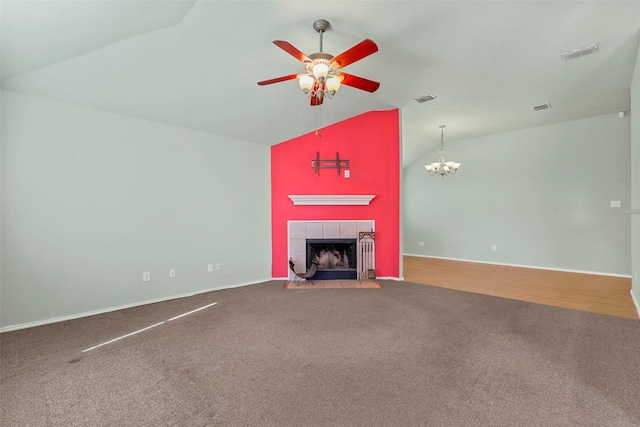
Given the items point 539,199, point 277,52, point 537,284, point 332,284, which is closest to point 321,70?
point 277,52

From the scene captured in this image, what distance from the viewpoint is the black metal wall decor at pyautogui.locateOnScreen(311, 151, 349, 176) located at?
5188mm

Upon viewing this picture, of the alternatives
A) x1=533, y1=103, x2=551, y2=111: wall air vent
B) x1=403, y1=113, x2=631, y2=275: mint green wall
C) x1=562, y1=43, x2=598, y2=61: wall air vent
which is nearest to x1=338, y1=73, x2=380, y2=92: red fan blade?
x1=562, y1=43, x2=598, y2=61: wall air vent

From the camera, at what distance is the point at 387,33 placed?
9.25 ft

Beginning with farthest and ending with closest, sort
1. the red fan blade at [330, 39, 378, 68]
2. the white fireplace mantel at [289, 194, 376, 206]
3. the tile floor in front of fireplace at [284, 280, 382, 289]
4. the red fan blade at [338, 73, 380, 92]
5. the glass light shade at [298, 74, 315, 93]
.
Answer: the white fireplace mantel at [289, 194, 376, 206]
the tile floor in front of fireplace at [284, 280, 382, 289]
the red fan blade at [338, 73, 380, 92]
the glass light shade at [298, 74, 315, 93]
the red fan blade at [330, 39, 378, 68]

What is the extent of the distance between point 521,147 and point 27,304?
8411mm

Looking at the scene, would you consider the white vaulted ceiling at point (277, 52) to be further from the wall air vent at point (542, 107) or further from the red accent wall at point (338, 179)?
the red accent wall at point (338, 179)

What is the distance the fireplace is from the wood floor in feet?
3.59

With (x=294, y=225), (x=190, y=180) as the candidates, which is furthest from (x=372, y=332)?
(x=190, y=180)

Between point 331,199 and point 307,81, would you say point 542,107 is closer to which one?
point 331,199

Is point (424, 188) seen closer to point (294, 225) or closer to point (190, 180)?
point (294, 225)

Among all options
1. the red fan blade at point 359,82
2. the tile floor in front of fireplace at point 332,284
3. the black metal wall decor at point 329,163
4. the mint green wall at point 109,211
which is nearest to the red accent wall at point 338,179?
the black metal wall decor at point 329,163

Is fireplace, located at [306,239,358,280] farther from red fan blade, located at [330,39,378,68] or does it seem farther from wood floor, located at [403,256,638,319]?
red fan blade, located at [330,39,378,68]

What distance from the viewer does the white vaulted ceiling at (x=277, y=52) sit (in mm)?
2389

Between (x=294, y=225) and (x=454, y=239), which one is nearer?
(x=294, y=225)
